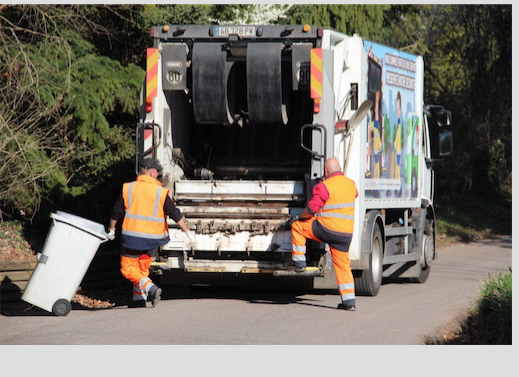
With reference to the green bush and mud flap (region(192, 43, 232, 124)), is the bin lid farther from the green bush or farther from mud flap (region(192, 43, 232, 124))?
the green bush

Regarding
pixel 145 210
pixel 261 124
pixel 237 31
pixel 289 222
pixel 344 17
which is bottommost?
pixel 289 222

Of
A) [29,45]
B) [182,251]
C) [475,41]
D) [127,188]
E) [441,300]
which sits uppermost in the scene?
[475,41]

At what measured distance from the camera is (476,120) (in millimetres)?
26125

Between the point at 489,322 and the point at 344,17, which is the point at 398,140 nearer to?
the point at 489,322

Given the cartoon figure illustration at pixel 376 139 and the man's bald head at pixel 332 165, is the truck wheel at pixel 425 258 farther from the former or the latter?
the man's bald head at pixel 332 165

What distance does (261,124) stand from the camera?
935cm

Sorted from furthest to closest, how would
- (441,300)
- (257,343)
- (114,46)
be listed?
1. (114,46)
2. (441,300)
3. (257,343)

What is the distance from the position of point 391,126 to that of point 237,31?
8.37 ft

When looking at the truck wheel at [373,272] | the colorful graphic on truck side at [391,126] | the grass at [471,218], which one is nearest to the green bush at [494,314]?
the truck wheel at [373,272]

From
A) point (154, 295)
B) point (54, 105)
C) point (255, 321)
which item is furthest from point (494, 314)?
point (54, 105)

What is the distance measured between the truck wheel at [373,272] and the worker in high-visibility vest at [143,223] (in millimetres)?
2251

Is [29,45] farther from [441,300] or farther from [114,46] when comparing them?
[441,300]

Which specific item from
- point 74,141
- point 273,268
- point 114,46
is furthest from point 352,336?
point 114,46

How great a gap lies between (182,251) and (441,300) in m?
2.97
